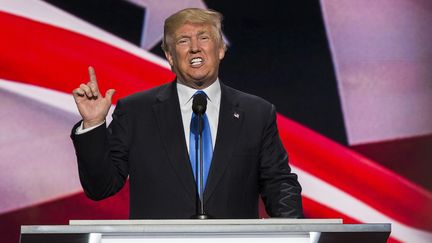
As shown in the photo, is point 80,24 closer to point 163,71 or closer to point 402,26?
point 163,71

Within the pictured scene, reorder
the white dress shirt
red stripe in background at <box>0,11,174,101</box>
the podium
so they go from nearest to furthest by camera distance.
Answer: the podium
the white dress shirt
red stripe in background at <box>0,11,174,101</box>

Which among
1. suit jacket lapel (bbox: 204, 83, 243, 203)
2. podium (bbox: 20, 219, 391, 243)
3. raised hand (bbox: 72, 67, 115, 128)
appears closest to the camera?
podium (bbox: 20, 219, 391, 243)

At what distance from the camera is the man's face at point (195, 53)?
9.11ft

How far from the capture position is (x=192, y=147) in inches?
106

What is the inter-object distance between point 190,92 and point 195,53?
0.49ft

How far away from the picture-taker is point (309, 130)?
4.07 meters

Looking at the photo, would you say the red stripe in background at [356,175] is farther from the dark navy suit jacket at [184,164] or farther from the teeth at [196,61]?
the teeth at [196,61]

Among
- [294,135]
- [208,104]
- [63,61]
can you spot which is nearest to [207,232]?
[208,104]

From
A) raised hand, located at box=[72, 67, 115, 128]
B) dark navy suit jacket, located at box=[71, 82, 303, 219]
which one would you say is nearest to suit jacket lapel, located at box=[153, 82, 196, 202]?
dark navy suit jacket, located at box=[71, 82, 303, 219]

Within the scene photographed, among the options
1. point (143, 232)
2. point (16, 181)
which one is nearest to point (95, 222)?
point (143, 232)

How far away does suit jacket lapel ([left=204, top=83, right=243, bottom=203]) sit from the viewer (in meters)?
2.62

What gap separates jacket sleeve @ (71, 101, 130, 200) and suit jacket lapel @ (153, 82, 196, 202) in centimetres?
15

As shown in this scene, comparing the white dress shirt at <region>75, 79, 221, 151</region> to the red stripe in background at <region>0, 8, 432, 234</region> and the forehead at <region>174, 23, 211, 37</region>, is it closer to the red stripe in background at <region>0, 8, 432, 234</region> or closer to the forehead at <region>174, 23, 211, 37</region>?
the forehead at <region>174, 23, 211, 37</region>

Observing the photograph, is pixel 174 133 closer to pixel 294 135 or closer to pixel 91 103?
pixel 91 103
